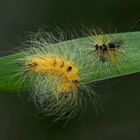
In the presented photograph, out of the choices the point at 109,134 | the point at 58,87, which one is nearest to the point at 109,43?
the point at 58,87

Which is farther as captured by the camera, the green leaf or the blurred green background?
the blurred green background

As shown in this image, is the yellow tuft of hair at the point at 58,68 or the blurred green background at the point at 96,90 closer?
the yellow tuft of hair at the point at 58,68

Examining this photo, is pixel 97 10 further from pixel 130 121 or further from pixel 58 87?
pixel 58 87

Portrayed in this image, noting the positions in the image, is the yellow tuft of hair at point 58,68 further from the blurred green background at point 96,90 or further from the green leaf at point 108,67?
the blurred green background at point 96,90

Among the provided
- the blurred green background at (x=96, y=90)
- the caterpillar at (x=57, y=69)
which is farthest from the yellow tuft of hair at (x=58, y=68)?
the blurred green background at (x=96, y=90)

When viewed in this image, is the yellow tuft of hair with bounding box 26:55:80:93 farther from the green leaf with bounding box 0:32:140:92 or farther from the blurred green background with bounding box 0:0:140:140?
the blurred green background with bounding box 0:0:140:140

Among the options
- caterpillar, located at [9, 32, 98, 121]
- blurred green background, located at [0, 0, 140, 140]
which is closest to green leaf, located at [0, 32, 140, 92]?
caterpillar, located at [9, 32, 98, 121]
